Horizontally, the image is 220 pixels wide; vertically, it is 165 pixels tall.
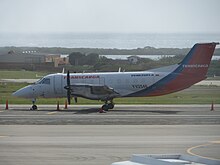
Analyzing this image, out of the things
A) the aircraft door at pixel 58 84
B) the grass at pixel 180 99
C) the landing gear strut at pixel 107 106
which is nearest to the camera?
the landing gear strut at pixel 107 106

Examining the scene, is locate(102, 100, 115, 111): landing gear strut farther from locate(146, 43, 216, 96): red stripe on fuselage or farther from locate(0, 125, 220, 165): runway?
locate(0, 125, 220, 165): runway

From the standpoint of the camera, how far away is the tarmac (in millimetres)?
21155

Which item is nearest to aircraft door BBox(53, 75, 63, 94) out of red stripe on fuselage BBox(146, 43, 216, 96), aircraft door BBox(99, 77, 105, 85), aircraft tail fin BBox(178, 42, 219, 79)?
aircraft door BBox(99, 77, 105, 85)

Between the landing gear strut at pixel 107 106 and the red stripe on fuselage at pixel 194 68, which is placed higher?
the red stripe on fuselage at pixel 194 68

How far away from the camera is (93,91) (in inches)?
1662

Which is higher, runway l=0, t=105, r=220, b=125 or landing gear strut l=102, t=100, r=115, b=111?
landing gear strut l=102, t=100, r=115, b=111

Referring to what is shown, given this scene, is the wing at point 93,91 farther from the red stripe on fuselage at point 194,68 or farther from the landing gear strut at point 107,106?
the red stripe on fuselage at point 194,68

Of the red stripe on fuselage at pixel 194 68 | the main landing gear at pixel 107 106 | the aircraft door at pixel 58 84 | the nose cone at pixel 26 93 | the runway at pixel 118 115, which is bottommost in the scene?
the runway at pixel 118 115

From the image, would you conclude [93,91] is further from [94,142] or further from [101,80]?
[94,142]

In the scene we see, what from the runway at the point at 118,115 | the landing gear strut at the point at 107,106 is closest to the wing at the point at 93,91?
the landing gear strut at the point at 107,106

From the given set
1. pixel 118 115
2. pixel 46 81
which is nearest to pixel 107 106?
pixel 118 115

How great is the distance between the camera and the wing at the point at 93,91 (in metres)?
42.1

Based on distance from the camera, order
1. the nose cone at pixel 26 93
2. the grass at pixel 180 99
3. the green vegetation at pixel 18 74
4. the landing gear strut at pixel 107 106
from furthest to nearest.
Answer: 1. the green vegetation at pixel 18 74
2. the grass at pixel 180 99
3. the nose cone at pixel 26 93
4. the landing gear strut at pixel 107 106

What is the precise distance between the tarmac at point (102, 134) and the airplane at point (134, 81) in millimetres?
1655
